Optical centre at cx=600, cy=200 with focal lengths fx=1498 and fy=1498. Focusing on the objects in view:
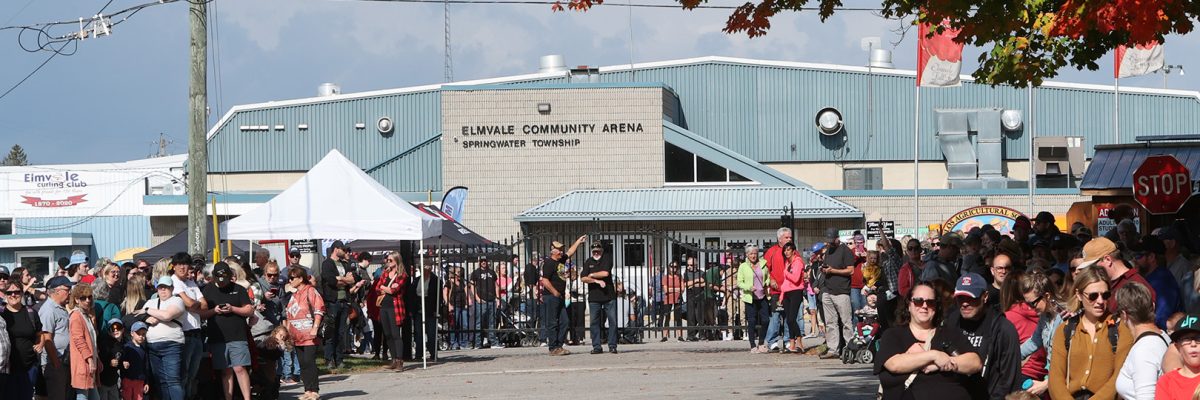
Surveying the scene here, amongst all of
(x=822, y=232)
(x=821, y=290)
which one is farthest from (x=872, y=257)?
(x=822, y=232)

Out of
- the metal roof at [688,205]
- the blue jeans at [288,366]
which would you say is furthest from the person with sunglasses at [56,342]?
the metal roof at [688,205]

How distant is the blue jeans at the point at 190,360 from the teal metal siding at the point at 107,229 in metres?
39.5

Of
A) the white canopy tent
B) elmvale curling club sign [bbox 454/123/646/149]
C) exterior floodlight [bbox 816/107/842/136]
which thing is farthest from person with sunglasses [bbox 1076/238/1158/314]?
exterior floodlight [bbox 816/107/842/136]

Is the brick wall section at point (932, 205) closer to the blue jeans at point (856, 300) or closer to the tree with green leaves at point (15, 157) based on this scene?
the blue jeans at point (856, 300)

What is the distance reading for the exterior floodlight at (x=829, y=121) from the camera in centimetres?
4747

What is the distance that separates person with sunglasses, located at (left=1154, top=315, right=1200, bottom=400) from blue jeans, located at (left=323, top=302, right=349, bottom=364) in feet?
43.2

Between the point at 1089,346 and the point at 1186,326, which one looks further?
the point at 1089,346

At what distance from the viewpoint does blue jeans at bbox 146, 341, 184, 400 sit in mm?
13859

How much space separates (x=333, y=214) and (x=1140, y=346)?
12.5m

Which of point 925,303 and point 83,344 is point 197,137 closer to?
point 83,344

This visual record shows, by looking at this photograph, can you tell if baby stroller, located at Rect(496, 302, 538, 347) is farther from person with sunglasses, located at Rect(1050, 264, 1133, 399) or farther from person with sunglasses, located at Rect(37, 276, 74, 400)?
person with sunglasses, located at Rect(1050, 264, 1133, 399)

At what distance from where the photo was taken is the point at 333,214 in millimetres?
18891

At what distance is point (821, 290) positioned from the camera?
19.7m

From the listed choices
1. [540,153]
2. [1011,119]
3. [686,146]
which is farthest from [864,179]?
[540,153]
